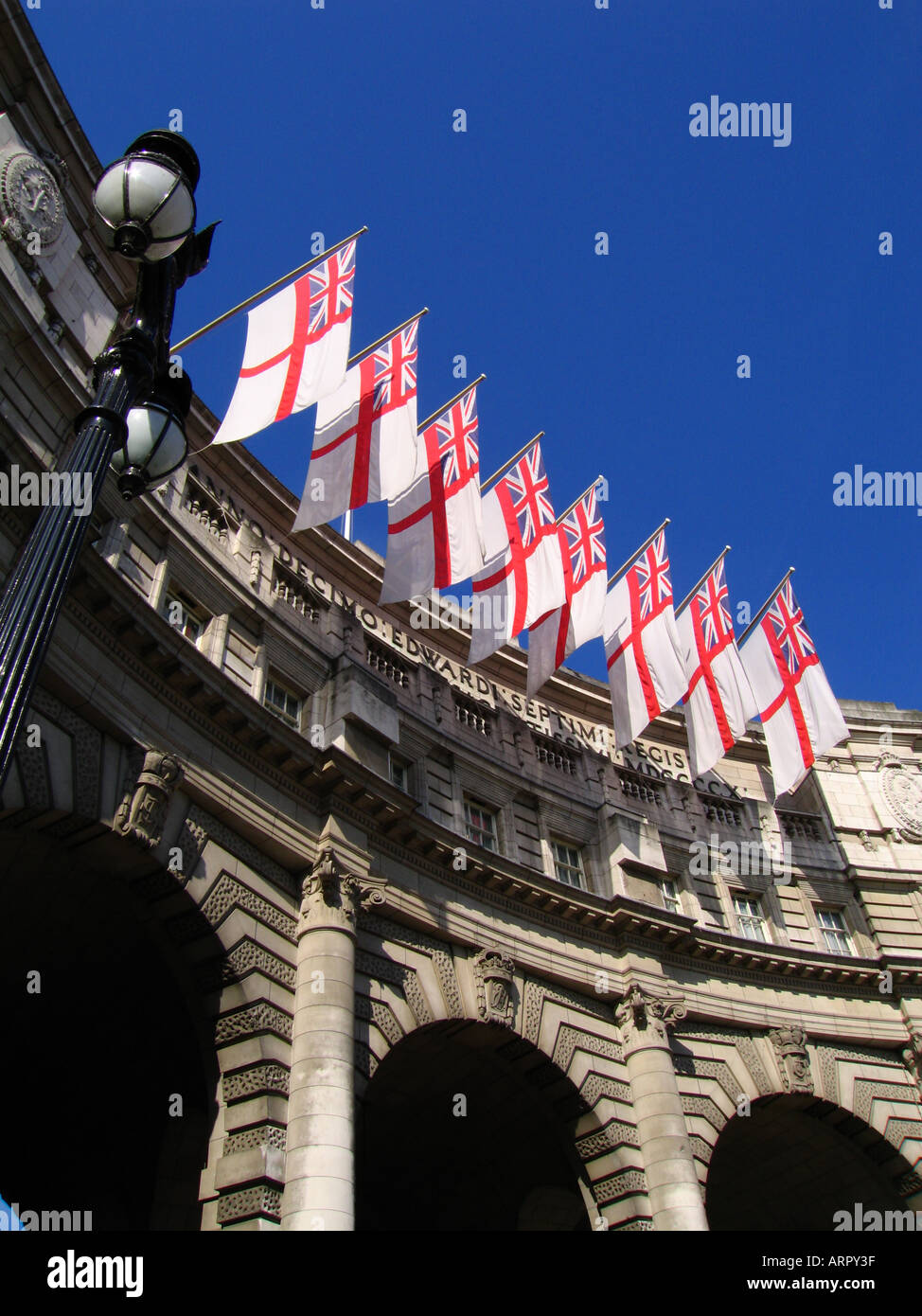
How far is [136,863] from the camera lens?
52.9ft

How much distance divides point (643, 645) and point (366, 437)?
9883 millimetres

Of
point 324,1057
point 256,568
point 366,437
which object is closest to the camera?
point 324,1057

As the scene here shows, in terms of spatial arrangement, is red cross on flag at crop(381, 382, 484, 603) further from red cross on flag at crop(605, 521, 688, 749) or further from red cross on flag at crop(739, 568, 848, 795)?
red cross on flag at crop(739, 568, 848, 795)

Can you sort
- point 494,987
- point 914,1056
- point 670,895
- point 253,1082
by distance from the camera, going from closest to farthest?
point 253,1082
point 494,987
point 914,1056
point 670,895

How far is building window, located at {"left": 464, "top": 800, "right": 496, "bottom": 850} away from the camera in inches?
986

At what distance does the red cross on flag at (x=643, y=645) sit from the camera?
25.5m

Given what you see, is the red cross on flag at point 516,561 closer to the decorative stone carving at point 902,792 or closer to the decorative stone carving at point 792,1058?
the decorative stone carving at point 792,1058

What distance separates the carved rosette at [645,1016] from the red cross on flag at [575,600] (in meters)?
7.64

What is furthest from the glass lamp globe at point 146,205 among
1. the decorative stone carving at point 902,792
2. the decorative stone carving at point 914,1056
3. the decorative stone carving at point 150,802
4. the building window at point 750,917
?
the decorative stone carving at point 902,792

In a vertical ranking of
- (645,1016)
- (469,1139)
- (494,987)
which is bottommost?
(469,1139)

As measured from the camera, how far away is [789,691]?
99.3 ft

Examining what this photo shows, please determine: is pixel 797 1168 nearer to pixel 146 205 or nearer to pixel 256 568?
pixel 256 568

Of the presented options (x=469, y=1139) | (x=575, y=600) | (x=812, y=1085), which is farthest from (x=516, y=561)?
(x=812, y=1085)
